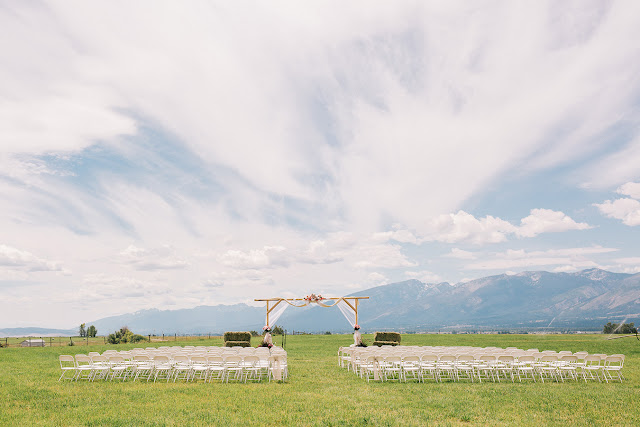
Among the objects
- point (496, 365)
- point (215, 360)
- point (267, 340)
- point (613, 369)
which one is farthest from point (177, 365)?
point (613, 369)

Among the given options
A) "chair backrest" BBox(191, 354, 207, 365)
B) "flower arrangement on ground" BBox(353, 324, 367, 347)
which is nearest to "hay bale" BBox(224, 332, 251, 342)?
"flower arrangement on ground" BBox(353, 324, 367, 347)

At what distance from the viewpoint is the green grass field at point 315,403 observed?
8.66m

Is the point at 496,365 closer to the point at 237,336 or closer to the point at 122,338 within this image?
the point at 237,336

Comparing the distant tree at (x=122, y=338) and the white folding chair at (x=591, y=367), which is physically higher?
the distant tree at (x=122, y=338)

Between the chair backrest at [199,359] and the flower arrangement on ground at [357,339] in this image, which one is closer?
the chair backrest at [199,359]

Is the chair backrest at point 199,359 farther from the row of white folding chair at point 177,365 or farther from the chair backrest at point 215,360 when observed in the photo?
the chair backrest at point 215,360

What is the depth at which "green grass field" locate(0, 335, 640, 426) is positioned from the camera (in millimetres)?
8656

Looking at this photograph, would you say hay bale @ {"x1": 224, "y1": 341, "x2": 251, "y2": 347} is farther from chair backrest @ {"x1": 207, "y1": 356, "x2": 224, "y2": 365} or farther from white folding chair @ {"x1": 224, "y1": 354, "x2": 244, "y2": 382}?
white folding chair @ {"x1": 224, "y1": 354, "x2": 244, "y2": 382}

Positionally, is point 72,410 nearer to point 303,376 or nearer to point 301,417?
point 301,417

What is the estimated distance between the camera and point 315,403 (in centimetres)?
1014

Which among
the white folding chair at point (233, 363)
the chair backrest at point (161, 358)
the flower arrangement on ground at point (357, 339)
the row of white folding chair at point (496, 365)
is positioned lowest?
the row of white folding chair at point (496, 365)

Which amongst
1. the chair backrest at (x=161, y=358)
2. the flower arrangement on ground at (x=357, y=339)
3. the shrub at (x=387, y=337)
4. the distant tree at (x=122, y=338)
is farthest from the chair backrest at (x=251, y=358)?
the distant tree at (x=122, y=338)

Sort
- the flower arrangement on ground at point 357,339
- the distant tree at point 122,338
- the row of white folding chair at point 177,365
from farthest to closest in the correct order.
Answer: the distant tree at point 122,338 < the flower arrangement on ground at point 357,339 < the row of white folding chair at point 177,365

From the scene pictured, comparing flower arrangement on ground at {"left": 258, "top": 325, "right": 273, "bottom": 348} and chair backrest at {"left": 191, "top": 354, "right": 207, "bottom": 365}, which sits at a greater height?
flower arrangement on ground at {"left": 258, "top": 325, "right": 273, "bottom": 348}
